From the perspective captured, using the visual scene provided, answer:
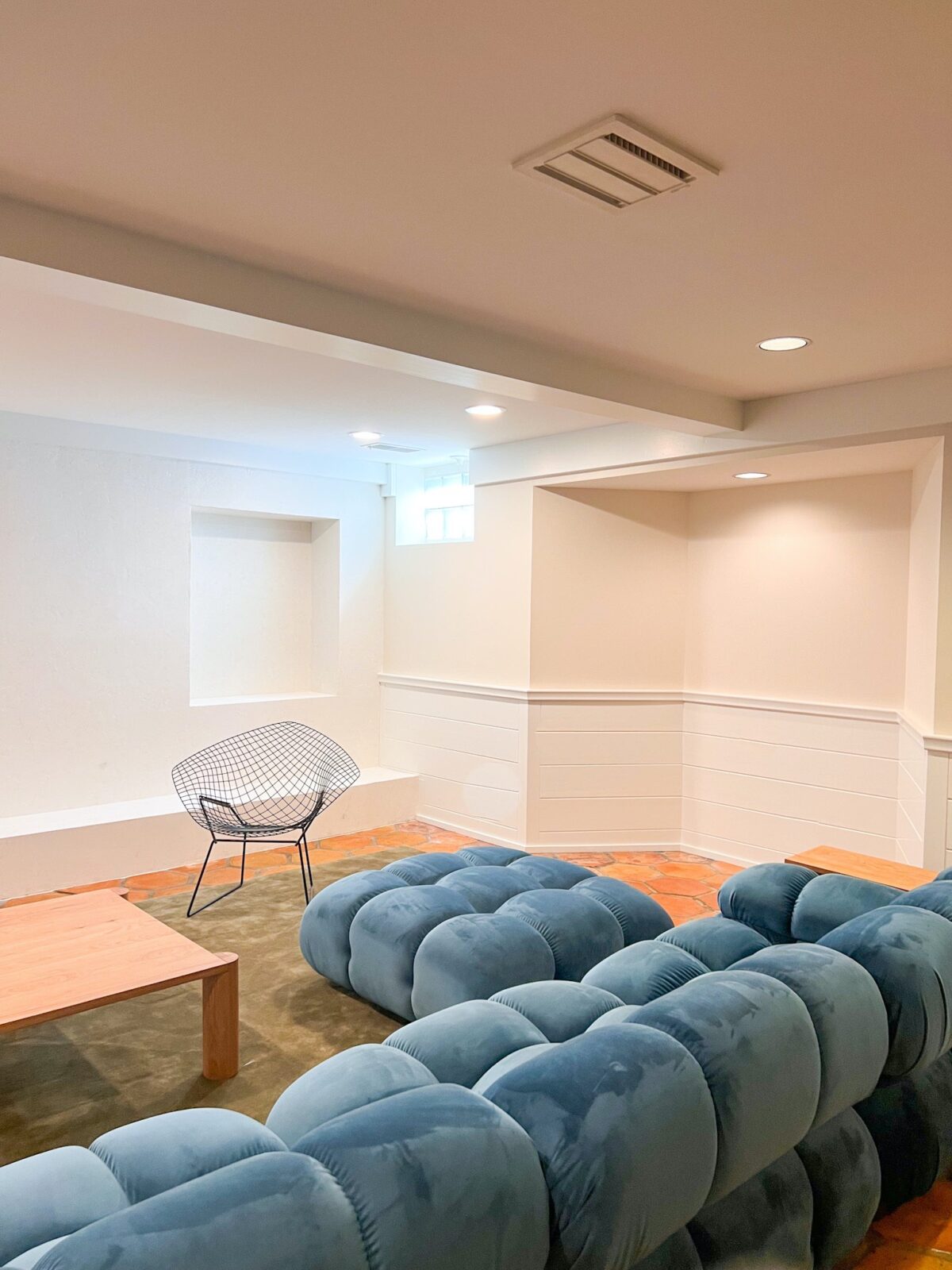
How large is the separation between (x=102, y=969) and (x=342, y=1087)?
5.06ft

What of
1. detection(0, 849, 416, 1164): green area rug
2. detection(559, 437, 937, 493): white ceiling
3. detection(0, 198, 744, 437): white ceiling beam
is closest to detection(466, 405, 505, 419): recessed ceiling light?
detection(0, 198, 744, 437): white ceiling beam

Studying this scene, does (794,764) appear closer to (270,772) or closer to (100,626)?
(270,772)

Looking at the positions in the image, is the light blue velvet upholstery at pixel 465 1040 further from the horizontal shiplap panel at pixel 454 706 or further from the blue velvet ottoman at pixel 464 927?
the horizontal shiplap panel at pixel 454 706

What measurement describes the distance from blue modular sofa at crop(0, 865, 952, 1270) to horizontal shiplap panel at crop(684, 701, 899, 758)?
9.28ft

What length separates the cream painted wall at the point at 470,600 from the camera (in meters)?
5.54

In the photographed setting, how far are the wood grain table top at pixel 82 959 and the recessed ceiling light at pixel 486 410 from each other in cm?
269

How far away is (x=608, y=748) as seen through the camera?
552 centimetres

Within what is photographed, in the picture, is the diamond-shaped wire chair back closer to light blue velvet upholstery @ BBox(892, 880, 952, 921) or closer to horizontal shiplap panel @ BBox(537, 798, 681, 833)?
horizontal shiplap panel @ BBox(537, 798, 681, 833)

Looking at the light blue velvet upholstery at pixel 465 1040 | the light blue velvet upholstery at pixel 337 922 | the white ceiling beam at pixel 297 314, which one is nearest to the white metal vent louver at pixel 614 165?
the white ceiling beam at pixel 297 314

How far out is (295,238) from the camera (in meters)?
2.37

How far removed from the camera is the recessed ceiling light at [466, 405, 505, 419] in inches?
175

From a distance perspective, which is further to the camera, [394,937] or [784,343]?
[784,343]

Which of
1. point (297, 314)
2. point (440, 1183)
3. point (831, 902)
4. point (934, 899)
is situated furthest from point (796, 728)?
point (440, 1183)

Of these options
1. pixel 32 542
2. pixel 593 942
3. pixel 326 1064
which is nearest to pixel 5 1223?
pixel 326 1064
